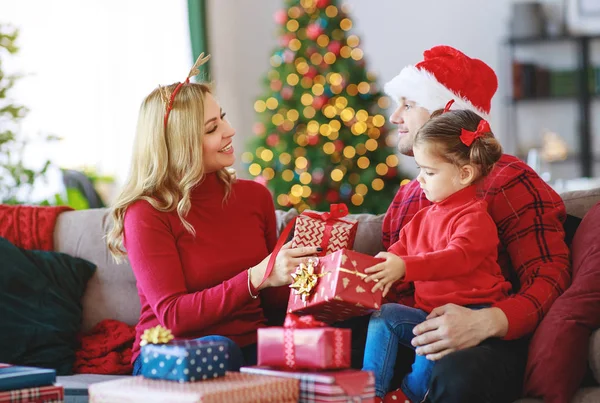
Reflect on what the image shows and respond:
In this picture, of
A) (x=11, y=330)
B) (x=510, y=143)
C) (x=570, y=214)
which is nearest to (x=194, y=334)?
(x=11, y=330)

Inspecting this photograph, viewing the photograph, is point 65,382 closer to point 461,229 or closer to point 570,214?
point 461,229

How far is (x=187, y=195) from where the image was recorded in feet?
7.80

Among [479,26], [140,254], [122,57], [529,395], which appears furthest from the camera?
[479,26]

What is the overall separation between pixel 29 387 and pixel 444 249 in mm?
1031

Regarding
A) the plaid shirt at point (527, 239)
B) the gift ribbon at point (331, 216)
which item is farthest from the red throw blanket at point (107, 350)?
the plaid shirt at point (527, 239)

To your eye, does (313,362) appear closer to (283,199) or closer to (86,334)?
(86,334)

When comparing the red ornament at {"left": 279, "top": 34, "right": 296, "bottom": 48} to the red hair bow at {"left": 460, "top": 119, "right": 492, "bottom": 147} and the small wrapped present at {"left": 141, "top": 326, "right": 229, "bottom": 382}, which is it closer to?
the red hair bow at {"left": 460, "top": 119, "right": 492, "bottom": 147}

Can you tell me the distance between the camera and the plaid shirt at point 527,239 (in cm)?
215

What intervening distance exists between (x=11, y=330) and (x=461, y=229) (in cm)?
141

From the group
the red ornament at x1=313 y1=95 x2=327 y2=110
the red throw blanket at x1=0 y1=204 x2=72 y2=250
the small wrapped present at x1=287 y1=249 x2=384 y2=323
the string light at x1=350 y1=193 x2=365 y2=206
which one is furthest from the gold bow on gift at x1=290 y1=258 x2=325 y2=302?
the red ornament at x1=313 y1=95 x2=327 y2=110

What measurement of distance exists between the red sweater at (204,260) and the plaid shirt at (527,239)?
454mm

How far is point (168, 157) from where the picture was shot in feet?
7.96

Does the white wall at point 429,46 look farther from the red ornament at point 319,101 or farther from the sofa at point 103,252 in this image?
the sofa at point 103,252

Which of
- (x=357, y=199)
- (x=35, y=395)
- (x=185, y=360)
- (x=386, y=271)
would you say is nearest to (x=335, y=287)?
(x=386, y=271)
